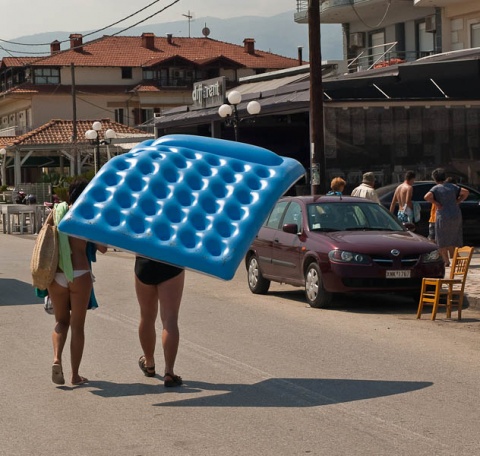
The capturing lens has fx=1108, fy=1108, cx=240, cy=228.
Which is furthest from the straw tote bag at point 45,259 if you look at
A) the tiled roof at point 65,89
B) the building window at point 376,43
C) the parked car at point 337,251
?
the tiled roof at point 65,89

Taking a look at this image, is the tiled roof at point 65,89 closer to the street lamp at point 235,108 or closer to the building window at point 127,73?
the building window at point 127,73

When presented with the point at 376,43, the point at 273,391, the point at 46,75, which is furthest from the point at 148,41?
the point at 273,391

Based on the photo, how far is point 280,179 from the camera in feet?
30.3

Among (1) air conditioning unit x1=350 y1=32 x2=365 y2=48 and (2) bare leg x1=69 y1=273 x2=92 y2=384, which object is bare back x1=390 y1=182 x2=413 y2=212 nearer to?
(2) bare leg x1=69 y1=273 x2=92 y2=384

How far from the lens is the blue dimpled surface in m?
8.70

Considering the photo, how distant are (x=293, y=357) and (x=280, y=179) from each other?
2.36 meters

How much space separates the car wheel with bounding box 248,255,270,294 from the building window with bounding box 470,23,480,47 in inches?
1037

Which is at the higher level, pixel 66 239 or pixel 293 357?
pixel 66 239

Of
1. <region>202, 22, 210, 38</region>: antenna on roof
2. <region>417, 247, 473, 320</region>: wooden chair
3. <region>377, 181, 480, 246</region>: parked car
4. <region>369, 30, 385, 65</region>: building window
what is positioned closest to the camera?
<region>417, 247, 473, 320</region>: wooden chair

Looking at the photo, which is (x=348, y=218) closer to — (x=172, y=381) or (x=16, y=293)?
(x=16, y=293)

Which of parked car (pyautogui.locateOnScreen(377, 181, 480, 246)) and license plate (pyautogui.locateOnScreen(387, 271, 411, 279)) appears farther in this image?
parked car (pyautogui.locateOnScreen(377, 181, 480, 246))

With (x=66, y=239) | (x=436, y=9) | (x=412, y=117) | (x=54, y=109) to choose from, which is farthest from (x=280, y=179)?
(x=54, y=109)

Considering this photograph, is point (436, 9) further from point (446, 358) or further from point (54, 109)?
point (54, 109)

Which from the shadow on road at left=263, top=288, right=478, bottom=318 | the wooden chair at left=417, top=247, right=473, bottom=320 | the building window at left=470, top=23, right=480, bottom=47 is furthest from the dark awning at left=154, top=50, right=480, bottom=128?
the wooden chair at left=417, top=247, right=473, bottom=320
